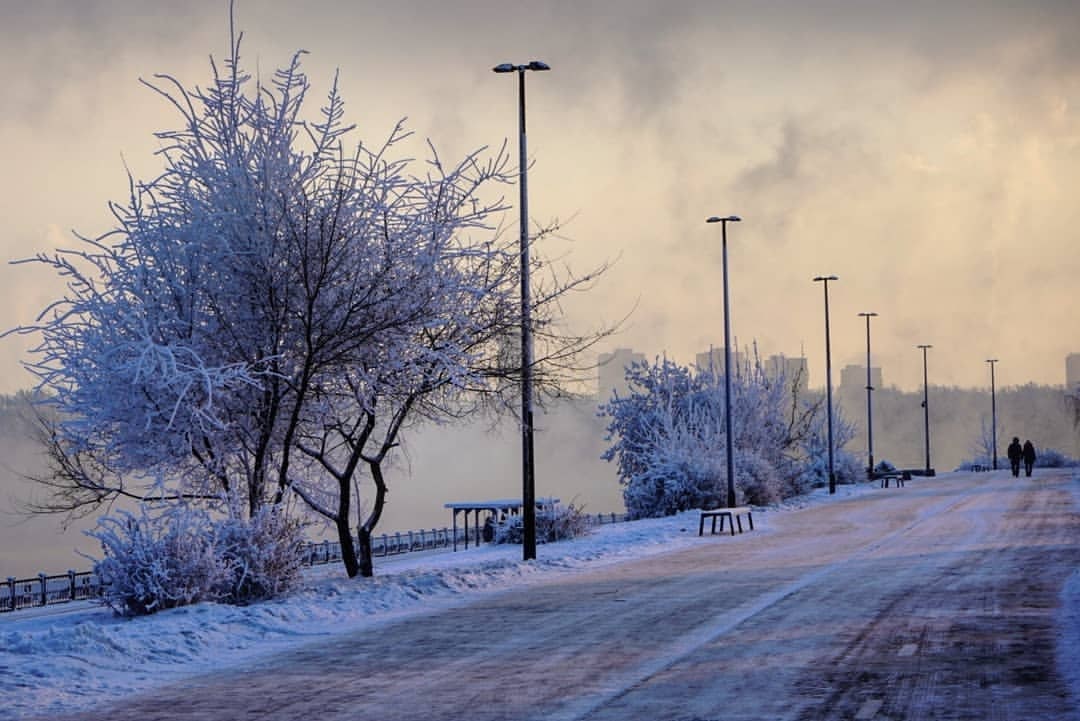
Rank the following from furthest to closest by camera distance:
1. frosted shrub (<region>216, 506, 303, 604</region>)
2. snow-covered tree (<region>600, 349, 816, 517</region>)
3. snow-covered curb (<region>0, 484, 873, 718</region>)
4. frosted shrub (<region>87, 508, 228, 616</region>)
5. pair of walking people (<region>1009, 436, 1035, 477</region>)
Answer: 1. pair of walking people (<region>1009, 436, 1035, 477</region>)
2. snow-covered tree (<region>600, 349, 816, 517</region>)
3. frosted shrub (<region>216, 506, 303, 604</region>)
4. frosted shrub (<region>87, 508, 228, 616</region>)
5. snow-covered curb (<region>0, 484, 873, 718</region>)

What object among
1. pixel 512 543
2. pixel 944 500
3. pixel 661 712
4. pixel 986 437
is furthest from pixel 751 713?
pixel 986 437

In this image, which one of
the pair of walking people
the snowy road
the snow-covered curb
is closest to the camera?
the snowy road

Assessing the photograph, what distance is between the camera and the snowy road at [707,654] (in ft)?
31.7

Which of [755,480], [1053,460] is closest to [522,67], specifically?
[755,480]

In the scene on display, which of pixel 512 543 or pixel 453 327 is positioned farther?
pixel 512 543

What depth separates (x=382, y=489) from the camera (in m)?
22.9

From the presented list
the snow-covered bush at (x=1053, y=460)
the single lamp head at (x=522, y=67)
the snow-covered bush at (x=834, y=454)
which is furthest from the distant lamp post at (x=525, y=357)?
the snow-covered bush at (x=1053, y=460)

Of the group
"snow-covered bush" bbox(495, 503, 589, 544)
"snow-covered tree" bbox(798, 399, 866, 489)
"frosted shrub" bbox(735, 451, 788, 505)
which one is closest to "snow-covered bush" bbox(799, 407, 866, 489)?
"snow-covered tree" bbox(798, 399, 866, 489)

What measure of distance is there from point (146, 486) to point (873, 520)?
22094 millimetres

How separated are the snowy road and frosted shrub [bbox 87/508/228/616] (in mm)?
2682

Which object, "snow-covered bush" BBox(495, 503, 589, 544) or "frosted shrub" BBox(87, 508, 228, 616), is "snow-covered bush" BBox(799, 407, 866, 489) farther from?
"frosted shrub" BBox(87, 508, 228, 616)

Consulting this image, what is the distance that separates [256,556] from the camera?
17.2 meters

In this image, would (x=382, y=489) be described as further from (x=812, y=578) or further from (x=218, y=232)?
(x=812, y=578)

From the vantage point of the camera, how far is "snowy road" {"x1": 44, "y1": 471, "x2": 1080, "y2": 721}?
9.67m
